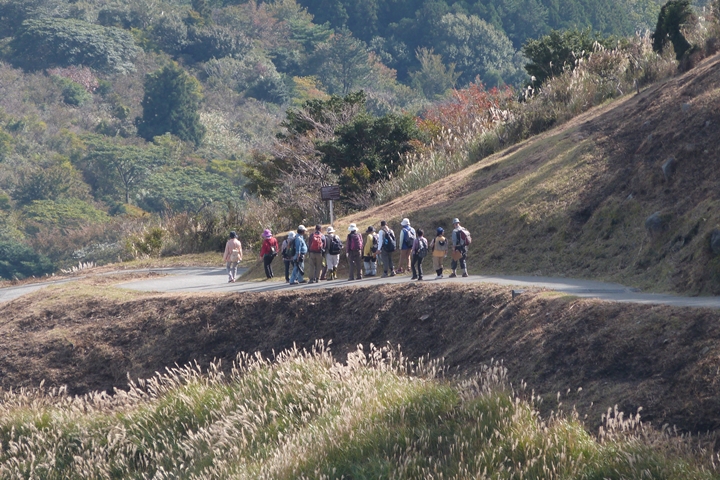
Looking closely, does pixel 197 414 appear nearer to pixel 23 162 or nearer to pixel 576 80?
pixel 576 80

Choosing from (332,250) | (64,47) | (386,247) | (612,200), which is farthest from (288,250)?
(64,47)

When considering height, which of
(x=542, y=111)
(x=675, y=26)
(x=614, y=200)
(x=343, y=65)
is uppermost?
(x=343, y=65)

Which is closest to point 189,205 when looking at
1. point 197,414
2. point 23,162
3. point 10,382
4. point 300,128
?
point 23,162

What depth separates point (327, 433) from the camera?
12648 millimetres

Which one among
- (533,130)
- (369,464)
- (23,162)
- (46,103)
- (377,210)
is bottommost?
(369,464)

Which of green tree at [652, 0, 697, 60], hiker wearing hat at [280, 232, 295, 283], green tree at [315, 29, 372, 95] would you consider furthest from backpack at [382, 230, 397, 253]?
green tree at [315, 29, 372, 95]

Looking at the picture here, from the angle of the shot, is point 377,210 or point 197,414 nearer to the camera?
point 197,414

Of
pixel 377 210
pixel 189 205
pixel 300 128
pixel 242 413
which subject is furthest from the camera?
pixel 189 205

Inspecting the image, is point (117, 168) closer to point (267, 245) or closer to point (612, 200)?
point (267, 245)

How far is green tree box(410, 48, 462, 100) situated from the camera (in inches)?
4771

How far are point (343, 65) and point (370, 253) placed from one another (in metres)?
101

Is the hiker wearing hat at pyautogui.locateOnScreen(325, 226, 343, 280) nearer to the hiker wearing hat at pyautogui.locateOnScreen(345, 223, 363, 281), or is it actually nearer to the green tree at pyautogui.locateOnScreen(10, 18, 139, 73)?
the hiker wearing hat at pyautogui.locateOnScreen(345, 223, 363, 281)

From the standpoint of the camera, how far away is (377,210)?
29359 millimetres

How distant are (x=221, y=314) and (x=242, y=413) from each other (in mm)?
6460
